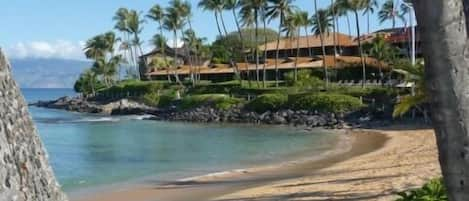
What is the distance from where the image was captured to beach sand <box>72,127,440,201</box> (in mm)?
15844

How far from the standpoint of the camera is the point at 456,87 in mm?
3166

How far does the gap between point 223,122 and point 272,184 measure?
38865mm

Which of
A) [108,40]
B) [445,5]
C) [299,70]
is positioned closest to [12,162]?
[445,5]

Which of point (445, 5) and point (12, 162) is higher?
point (445, 5)

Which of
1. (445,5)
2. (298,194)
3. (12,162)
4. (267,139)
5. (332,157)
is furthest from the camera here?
(267,139)

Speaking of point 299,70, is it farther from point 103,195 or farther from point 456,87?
point 456,87

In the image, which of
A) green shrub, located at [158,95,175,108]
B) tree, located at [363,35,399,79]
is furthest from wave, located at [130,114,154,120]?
tree, located at [363,35,399,79]

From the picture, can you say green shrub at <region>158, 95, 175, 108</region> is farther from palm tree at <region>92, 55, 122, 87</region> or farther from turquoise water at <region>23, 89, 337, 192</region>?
palm tree at <region>92, 55, 122, 87</region>

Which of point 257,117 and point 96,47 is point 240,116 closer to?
point 257,117

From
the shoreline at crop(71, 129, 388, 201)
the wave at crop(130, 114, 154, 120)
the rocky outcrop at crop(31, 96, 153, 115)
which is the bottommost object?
the wave at crop(130, 114, 154, 120)

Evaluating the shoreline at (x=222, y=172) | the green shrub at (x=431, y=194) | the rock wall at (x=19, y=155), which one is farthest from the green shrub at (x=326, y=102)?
the rock wall at (x=19, y=155)

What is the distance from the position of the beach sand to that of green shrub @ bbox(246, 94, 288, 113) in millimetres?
27878

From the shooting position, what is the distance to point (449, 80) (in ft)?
10.4

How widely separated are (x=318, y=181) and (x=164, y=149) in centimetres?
1951
